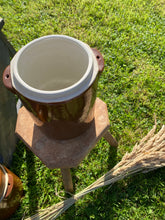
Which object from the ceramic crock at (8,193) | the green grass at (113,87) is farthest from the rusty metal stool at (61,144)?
the green grass at (113,87)

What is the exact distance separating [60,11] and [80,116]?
3139 millimetres

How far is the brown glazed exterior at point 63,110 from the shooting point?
3.89ft

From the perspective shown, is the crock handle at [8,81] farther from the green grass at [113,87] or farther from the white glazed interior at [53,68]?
the green grass at [113,87]

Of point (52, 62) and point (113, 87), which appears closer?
point (52, 62)

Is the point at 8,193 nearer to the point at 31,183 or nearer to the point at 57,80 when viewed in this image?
the point at 31,183

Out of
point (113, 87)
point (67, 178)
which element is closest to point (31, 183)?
point (67, 178)

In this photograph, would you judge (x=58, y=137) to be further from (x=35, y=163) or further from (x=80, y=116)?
(x=35, y=163)

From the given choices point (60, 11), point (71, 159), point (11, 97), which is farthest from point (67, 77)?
point (60, 11)

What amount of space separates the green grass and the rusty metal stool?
1.96 ft

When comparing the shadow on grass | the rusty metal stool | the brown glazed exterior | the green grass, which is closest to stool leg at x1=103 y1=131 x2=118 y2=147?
the green grass

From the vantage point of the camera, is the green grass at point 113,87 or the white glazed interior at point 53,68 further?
the green grass at point 113,87

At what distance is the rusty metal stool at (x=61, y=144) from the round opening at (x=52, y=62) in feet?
1.12

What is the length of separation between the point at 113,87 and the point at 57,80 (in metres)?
1.44

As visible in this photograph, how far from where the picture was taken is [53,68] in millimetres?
1628
